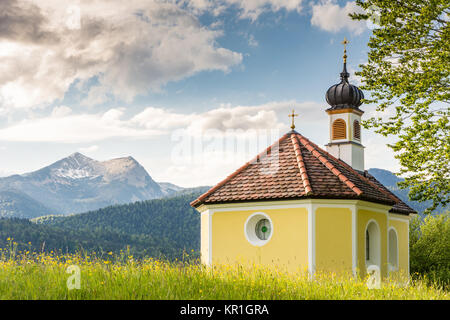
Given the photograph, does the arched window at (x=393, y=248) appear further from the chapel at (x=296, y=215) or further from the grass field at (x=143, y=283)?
the grass field at (x=143, y=283)

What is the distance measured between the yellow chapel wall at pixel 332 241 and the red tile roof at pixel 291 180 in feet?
2.46

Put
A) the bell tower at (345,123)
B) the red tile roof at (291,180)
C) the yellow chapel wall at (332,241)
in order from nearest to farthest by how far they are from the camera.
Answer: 1. the yellow chapel wall at (332,241)
2. the red tile roof at (291,180)
3. the bell tower at (345,123)

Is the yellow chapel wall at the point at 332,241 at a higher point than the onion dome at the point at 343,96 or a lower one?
lower

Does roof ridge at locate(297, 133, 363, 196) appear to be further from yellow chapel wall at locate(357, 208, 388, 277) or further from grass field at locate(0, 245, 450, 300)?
grass field at locate(0, 245, 450, 300)

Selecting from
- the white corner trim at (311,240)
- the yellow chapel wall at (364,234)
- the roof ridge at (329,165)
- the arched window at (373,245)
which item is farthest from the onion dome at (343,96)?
the white corner trim at (311,240)

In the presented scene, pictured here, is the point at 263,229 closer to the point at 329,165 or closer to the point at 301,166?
the point at 301,166

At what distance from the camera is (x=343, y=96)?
27.8 meters

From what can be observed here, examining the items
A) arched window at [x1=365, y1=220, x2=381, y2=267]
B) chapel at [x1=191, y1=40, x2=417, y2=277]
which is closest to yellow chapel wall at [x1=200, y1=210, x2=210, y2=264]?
chapel at [x1=191, y1=40, x2=417, y2=277]

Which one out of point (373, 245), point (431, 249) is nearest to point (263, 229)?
point (373, 245)

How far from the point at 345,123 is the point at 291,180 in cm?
884

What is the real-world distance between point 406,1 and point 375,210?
7.75m

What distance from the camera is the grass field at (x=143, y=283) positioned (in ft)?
34.3

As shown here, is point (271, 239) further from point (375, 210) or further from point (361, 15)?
point (361, 15)
